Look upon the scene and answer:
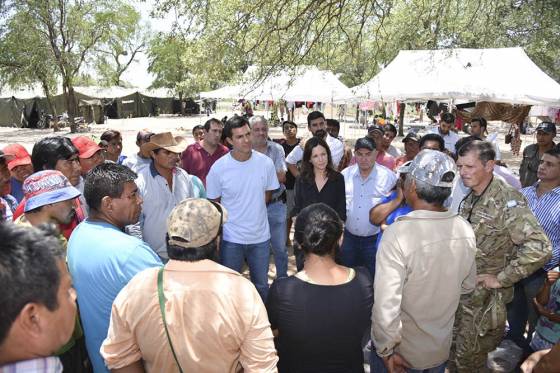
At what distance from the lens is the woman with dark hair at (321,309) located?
198cm

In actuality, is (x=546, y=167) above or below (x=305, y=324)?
above

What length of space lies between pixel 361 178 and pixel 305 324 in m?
2.54

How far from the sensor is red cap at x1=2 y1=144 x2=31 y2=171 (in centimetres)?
366

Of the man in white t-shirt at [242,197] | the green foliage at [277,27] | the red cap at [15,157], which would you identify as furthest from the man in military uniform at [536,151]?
the red cap at [15,157]

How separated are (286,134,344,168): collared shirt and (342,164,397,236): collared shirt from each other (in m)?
1.44

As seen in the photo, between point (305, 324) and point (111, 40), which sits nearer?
point (305, 324)

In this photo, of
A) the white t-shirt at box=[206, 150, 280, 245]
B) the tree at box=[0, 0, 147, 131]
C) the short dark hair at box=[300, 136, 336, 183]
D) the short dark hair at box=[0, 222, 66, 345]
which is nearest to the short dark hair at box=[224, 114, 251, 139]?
the white t-shirt at box=[206, 150, 280, 245]

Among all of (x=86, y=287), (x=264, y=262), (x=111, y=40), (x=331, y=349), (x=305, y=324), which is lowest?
(x=264, y=262)

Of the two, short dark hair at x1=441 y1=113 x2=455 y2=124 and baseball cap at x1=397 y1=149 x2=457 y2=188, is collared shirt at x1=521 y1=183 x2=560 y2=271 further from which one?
short dark hair at x1=441 y1=113 x2=455 y2=124

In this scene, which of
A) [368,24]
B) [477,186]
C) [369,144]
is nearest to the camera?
Answer: [477,186]

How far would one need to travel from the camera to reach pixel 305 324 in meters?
1.98

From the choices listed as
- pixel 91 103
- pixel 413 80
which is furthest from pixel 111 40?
pixel 413 80

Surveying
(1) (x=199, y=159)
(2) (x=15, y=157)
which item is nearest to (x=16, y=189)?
(2) (x=15, y=157)

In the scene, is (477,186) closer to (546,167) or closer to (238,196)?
(546,167)
